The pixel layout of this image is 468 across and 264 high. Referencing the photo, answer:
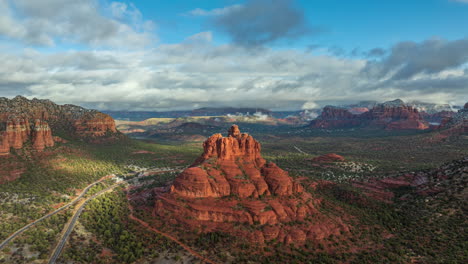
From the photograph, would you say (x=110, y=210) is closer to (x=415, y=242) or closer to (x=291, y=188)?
(x=291, y=188)

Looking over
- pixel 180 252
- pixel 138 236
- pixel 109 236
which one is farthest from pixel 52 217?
pixel 180 252

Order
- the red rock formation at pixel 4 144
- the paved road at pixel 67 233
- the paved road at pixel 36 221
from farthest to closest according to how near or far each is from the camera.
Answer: the red rock formation at pixel 4 144 → the paved road at pixel 36 221 → the paved road at pixel 67 233

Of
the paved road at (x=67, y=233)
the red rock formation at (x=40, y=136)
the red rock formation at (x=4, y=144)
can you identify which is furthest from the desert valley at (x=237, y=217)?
the red rock formation at (x=40, y=136)

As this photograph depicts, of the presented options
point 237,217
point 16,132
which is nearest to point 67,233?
point 237,217

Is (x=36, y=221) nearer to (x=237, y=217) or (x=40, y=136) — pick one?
(x=237, y=217)

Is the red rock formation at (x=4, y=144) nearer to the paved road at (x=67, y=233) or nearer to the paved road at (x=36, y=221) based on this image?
the paved road at (x=36, y=221)

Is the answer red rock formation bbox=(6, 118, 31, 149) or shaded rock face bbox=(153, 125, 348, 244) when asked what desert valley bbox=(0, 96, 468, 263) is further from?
red rock formation bbox=(6, 118, 31, 149)
